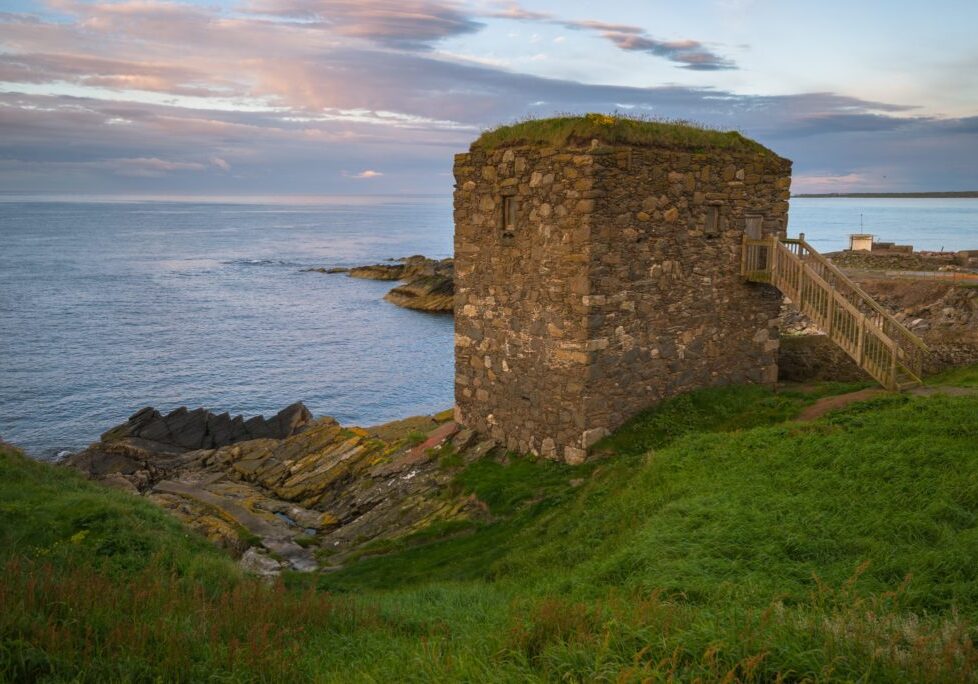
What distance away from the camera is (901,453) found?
994 centimetres

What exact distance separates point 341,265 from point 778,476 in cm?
9630

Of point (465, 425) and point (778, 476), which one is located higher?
point (778, 476)

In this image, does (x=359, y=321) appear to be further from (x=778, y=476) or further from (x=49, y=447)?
(x=778, y=476)

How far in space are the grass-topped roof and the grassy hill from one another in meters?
6.23

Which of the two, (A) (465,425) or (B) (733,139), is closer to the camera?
(B) (733,139)

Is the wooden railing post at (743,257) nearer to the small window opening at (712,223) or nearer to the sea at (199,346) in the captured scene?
the small window opening at (712,223)

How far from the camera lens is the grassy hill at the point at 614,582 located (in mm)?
5363

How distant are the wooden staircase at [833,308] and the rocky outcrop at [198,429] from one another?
18973 millimetres

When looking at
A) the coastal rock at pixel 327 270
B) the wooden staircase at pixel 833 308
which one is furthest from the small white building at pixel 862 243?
the coastal rock at pixel 327 270

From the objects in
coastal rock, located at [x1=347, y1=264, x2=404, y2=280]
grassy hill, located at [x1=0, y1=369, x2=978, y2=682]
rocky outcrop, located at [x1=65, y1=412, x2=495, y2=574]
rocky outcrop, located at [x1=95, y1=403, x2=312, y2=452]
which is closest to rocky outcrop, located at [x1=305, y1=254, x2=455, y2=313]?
coastal rock, located at [x1=347, y1=264, x2=404, y2=280]

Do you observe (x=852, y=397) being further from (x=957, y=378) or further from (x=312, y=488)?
(x=312, y=488)

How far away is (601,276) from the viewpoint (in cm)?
1455

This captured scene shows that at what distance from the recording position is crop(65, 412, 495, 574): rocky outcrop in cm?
1563

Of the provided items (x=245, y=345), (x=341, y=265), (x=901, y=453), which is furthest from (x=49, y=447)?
(x=341, y=265)
